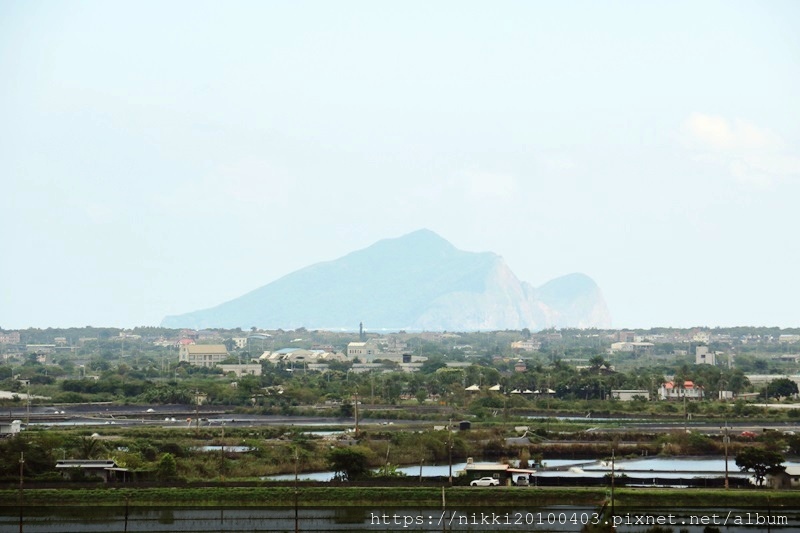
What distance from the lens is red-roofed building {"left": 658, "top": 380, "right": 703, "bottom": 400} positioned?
75.2 metres

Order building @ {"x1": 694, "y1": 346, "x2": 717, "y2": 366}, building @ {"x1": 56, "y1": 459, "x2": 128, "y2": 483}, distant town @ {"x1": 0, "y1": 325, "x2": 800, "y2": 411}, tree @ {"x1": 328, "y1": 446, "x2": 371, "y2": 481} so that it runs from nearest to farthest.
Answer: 1. building @ {"x1": 56, "y1": 459, "x2": 128, "y2": 483}
2. tree @ {"x1": 328, "y1": 446, "x2": 371, "y2": 481}
3. distant town @ {"x1": 0, "y1": 325, "x2": 800, "y2": 411}
4. building @ {"x1": 694, "y1": 346, "x2": 717, "y2": 366}

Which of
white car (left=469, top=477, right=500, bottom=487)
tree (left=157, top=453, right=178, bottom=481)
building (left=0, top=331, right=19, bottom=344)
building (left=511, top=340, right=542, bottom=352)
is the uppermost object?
building (left=0, top=331, right=19, bottom=344)

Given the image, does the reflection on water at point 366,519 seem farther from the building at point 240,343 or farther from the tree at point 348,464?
the building at point 240,343

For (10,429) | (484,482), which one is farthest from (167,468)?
(10,429)

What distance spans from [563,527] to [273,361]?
88307mm

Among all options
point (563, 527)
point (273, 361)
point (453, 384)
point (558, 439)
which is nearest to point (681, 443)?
point (558, 439)

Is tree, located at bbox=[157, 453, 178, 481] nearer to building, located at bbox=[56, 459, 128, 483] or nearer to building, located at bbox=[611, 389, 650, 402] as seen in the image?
building, located at bbox=[56, 459, 128, 483]

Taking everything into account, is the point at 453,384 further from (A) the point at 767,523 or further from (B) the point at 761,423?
(A) the point at 767,523

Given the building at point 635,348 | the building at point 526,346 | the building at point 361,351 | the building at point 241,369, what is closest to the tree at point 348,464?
the building at point 241,369

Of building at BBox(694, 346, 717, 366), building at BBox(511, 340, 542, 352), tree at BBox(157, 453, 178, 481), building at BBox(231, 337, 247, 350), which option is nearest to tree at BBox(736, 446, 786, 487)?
tree at BBox(157, 453, 178, 481)

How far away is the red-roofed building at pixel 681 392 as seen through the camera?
75.2 m

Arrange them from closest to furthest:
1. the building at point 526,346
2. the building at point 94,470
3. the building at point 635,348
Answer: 1. the building at point 94,470
2. the building at point 635,348
3. the building at point 526,346

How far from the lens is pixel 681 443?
48.0 meters

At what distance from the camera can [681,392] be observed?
75.8 meters
